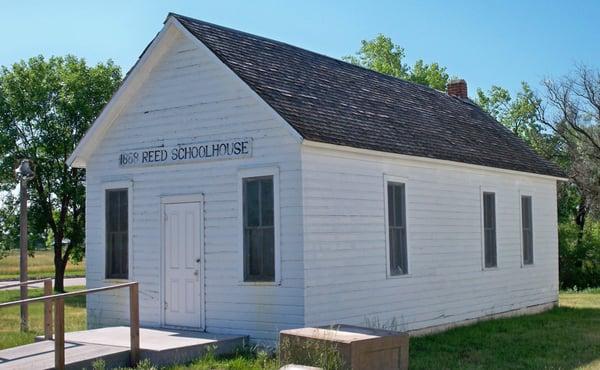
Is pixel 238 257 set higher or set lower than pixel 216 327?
higher

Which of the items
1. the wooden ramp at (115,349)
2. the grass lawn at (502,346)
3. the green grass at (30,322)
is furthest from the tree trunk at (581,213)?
the wooden ramp at (115,349)

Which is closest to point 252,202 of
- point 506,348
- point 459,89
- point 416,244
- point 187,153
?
point 187,153

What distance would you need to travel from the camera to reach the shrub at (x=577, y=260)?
31016 millimetres

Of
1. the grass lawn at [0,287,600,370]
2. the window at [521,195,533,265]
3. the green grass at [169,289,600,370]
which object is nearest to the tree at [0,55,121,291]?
the grass lawn at [0,287,600,370]

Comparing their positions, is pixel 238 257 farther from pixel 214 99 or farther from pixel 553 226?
pixel 553 226

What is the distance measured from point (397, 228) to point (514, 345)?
9.46 feet

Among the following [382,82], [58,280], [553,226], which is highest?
[382,82]

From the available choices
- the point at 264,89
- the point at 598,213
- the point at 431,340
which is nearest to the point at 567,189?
the point at 598,213

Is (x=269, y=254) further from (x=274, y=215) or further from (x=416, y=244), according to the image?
(x=416, y=244)

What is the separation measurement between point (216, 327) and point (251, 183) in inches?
96.9

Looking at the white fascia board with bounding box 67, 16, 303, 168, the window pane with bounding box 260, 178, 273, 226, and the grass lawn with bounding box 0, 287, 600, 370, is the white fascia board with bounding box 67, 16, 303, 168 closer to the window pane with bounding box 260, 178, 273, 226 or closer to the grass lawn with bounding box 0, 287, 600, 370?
the window pane with bounding box 260, 178, 273, 226

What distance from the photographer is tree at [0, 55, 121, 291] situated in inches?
1222

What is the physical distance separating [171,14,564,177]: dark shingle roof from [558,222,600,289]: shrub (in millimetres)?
11887

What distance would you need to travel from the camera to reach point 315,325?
11891 mm
